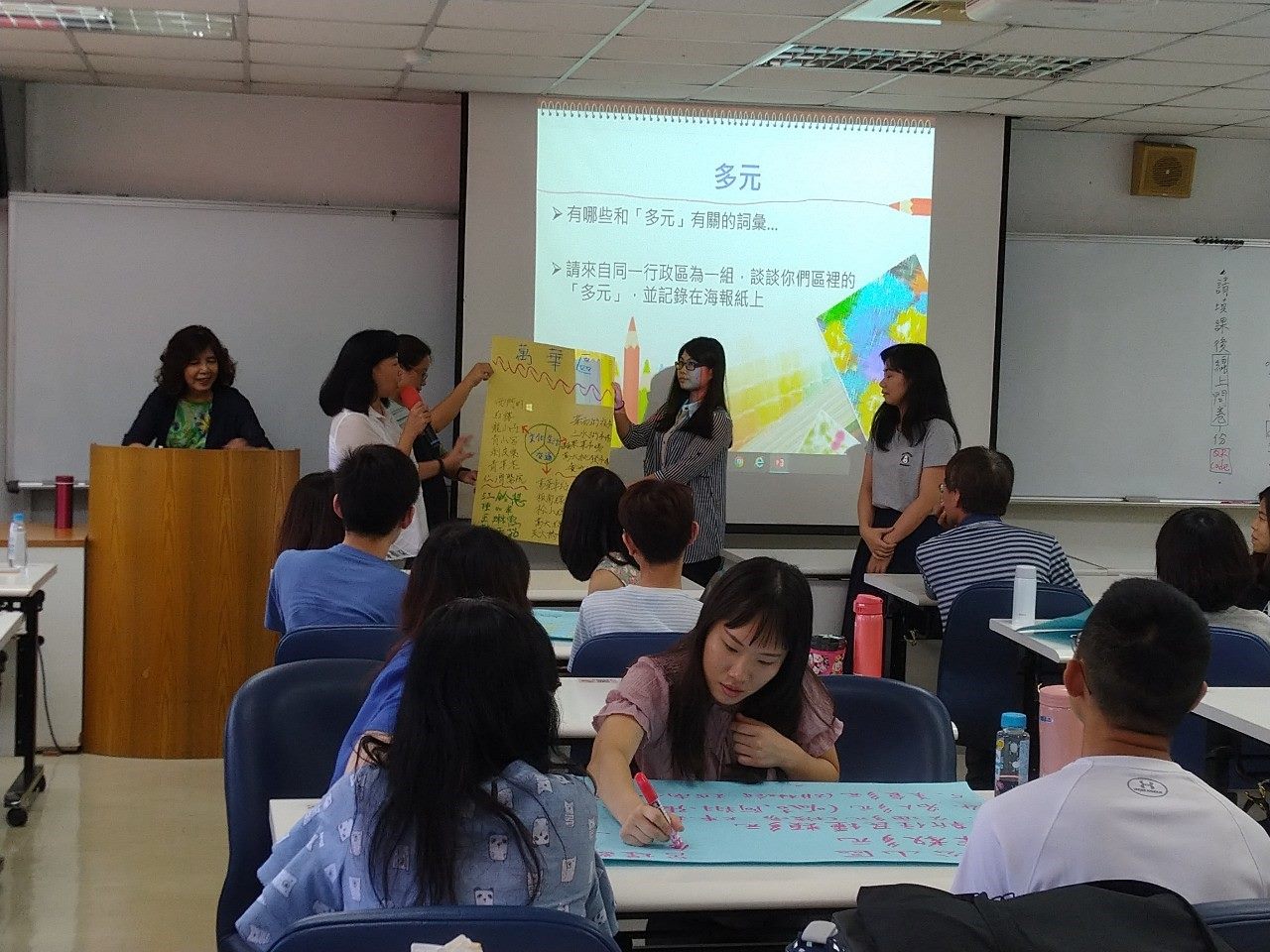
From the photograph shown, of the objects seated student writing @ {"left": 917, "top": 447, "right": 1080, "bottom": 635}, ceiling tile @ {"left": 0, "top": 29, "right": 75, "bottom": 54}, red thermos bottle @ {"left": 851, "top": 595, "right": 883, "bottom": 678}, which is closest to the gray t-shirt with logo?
seated student writing @ {"left": 917, "top": 447, "right": 1080, "bottom": 635}

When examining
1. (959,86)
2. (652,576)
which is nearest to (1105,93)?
(959,86)

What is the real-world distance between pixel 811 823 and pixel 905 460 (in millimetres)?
3513

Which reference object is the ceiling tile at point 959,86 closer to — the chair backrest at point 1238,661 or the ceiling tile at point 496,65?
A: the ceiling tile at point 496,65

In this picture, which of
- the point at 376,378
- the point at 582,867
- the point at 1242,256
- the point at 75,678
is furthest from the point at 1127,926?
the point at 1242,256

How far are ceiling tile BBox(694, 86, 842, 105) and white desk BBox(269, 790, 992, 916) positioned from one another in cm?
444

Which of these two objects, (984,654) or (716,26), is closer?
(984,654)

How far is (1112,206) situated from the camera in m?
6.87

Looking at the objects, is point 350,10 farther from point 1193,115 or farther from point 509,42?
point 1193,115

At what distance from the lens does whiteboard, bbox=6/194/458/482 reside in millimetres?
5996

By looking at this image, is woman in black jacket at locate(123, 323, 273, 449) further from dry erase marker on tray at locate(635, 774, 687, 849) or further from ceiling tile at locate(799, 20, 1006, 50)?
dry erase marker on tray at locate(635, 774, 687, 849)

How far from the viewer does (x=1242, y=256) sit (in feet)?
22.5

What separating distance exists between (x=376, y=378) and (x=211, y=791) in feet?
5.00

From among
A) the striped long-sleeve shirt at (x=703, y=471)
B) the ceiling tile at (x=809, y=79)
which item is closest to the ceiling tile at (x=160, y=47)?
the ceiling tile at (x=809, y=79)

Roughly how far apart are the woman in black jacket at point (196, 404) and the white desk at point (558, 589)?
141cm
